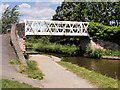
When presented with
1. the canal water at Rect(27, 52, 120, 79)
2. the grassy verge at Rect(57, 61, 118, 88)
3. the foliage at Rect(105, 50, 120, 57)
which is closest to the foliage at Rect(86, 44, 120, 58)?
the foliage at Rect(105, 50, 120, 57)

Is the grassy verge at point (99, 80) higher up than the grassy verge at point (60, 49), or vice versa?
the grassy verge at point (99, 80)

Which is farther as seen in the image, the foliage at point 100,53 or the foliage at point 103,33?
the foliage at point 103,33

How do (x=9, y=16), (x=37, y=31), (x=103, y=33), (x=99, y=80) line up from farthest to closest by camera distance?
1. (x=9, y=16)
2. (x=103, y=33)
3. (x=37, y=31)
4. (x=99, y=80)

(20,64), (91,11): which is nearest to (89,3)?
(91,11)

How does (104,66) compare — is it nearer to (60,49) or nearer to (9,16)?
(60,49)

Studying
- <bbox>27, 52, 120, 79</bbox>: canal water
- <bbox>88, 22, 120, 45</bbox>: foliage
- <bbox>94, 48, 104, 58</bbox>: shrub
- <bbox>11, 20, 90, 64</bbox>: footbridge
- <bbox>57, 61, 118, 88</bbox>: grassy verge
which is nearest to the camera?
<bbox>57, 61, 118, 88</bbox>: grassy verge

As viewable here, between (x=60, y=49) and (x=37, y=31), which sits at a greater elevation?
(x=37, y=31)

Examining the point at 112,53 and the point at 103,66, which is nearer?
the point at 103,66

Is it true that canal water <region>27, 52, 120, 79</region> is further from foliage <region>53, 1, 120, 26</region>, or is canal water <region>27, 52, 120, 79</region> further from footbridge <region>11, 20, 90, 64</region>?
foliage <region>53, 1, 120, 26</region>

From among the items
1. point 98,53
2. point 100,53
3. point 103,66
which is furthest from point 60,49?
point 103,66

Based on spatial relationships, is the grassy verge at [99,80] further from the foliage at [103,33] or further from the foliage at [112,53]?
the foliage at [103,33]

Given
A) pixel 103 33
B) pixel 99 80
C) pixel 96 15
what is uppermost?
pixel 96 15

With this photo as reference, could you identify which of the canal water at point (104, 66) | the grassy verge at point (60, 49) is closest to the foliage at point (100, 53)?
the grassy verge at point (60, 49)

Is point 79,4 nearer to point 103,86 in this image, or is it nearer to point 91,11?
point 91,11
